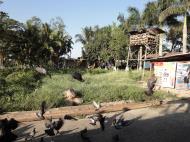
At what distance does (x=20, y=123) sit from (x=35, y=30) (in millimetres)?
40543

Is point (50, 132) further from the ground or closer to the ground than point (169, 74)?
closer to the ground

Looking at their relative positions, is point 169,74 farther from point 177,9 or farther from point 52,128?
point 52,128

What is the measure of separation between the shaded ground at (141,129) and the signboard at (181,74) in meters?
5.68

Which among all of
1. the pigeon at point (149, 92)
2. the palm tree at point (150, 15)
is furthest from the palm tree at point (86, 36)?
the pigeon at point (149, 92)

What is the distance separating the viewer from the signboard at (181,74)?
68.6ft

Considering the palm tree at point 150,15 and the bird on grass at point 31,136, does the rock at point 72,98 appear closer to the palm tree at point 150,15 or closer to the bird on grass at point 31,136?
the bird on grass at point 31,136

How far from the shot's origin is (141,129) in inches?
489

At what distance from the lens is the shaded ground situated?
1126 centimetres

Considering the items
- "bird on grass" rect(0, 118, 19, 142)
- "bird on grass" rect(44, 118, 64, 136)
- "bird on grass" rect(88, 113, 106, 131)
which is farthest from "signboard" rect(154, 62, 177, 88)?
"bird on grass" rect(0, 118, 19, 142)

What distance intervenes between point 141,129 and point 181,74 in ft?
30.9

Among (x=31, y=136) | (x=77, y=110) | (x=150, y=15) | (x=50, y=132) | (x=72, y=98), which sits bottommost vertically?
(x=31, y=136)

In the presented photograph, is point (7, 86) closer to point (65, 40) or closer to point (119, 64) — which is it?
point (65, 40)

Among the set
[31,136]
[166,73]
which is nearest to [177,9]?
[166,73]

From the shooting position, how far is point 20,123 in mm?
13328
